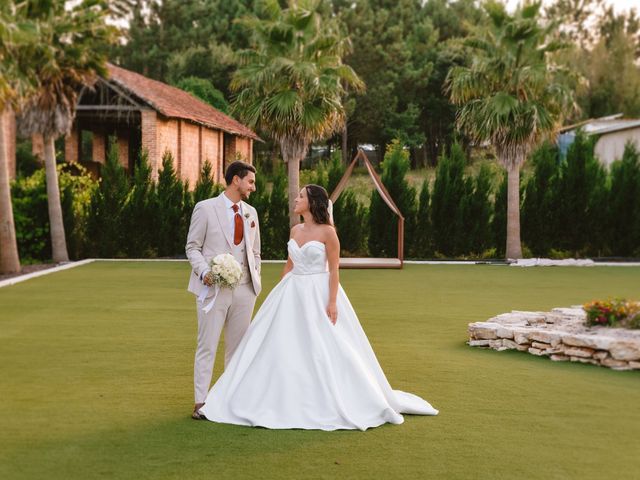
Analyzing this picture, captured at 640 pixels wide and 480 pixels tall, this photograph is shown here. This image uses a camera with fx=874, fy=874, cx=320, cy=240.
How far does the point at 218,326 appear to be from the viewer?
703 centimetres

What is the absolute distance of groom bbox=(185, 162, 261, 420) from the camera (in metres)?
7.00

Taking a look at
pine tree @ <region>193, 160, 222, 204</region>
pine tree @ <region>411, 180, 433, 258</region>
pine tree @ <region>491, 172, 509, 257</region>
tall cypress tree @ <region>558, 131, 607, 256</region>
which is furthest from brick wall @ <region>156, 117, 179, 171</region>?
tall cypress tree @ <region>558, 131, 607, 256</region>

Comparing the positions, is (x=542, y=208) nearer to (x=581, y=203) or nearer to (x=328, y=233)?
(x=581, y=203)

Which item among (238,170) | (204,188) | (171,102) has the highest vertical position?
(171,102)

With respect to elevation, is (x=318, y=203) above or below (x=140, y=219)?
above

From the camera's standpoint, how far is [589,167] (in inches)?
1101

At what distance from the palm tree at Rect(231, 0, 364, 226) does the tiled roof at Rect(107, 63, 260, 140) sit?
5.38 m

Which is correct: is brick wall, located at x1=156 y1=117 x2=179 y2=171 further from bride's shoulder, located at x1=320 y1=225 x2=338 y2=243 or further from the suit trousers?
bride's shoulder, located at x1=320 y1=225 x2=338 y2=243

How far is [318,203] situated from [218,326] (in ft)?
4.18

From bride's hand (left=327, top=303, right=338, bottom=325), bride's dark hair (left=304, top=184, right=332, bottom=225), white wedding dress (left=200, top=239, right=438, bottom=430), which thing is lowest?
white wedding dress (left=200, top=239, right=438, bottom=430)

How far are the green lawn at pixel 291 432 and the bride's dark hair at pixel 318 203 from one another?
1708mm

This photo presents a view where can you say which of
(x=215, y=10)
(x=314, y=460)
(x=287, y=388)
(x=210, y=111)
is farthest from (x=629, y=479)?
(x=215, y=10)

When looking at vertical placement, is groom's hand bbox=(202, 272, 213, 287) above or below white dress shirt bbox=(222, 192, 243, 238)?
below

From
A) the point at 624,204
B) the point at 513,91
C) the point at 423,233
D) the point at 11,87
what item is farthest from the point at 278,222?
the point at 624,204
